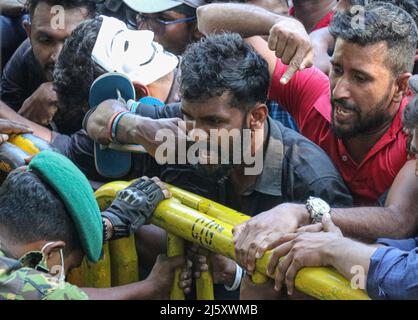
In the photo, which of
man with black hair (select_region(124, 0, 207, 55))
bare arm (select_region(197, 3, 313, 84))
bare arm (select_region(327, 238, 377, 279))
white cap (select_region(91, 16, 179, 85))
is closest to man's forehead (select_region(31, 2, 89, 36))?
man with black hair (select_region(124, 0, 207, 55))

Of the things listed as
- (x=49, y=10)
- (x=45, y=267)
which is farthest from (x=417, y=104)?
(x=49, y=10)

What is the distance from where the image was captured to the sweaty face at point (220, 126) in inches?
142

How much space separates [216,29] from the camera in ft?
14.4

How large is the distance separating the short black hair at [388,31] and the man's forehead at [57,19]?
1840 millimetres

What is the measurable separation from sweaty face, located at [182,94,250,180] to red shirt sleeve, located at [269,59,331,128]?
440 millimetres

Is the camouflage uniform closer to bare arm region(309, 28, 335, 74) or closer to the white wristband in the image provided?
the white wristband

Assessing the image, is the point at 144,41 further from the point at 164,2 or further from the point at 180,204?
the point at 180,204

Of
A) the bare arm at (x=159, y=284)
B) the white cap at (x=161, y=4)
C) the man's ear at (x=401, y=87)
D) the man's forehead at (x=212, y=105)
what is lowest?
the bare arm at (x=159, y=284)

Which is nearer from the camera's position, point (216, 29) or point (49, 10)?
point (216, 29)

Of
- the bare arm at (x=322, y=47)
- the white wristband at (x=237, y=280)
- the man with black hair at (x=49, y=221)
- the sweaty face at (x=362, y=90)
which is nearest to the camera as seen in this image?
the man with black hair at (x=49, y=221)

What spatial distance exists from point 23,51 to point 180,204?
8.45 ft

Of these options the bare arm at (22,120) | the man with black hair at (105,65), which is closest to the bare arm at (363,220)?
the man with black hair at (105,65)

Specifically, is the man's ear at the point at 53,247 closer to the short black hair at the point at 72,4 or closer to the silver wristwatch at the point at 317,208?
the silver wristwatch at the point at 317,208

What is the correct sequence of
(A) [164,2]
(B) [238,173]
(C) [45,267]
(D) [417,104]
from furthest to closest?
1. (A) [164,2]
2. (B) [238,173]
3. (D) [417,104]
4. (C) [45,267]
